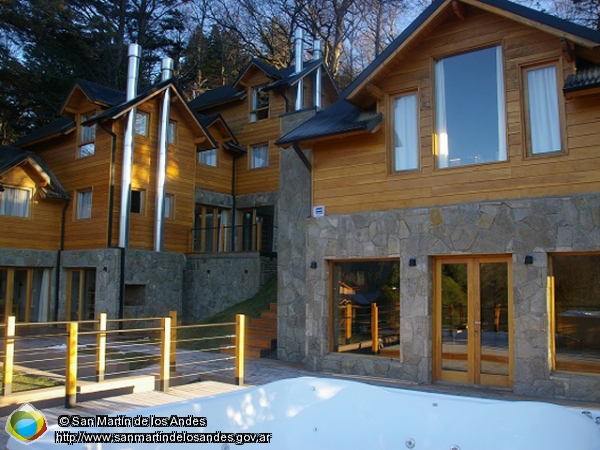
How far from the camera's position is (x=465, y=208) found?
26.2ft

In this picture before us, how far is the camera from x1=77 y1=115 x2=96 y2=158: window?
53.3ft

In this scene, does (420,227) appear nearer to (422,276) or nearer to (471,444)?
(422,276)

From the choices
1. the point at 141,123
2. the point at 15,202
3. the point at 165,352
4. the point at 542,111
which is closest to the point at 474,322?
the point at 542,111

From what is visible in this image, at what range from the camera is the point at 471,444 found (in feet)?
16.7

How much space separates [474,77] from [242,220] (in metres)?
13.1

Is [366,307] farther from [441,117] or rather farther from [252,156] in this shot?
[252,156]

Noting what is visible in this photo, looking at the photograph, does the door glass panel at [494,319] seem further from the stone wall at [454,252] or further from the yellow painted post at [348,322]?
the yellow painted post at [348,322]

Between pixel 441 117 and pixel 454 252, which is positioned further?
pixel 441 117

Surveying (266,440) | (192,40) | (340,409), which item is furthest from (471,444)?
(192,40)

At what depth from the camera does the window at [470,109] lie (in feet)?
26.2

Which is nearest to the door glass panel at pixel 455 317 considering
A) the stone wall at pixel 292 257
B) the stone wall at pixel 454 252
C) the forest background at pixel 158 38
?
the stone wall at pixel 454 252

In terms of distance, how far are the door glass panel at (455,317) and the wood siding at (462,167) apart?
1.10 m

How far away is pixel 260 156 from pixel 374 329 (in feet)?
40.0

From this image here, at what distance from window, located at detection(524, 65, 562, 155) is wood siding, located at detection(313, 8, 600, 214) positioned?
0.35 feet
